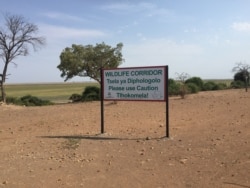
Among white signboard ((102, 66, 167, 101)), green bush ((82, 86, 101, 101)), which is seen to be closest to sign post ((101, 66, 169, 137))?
white signboard ((102, 66, 167, 101))

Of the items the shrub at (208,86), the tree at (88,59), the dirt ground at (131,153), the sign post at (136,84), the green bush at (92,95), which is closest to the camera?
the dirt ground at (131,153)

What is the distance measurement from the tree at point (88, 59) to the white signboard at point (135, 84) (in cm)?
2864

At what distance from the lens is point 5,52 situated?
3488 cm

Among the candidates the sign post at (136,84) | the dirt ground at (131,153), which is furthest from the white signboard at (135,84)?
the dirt ground at (131,153)

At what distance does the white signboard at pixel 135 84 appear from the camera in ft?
40.1

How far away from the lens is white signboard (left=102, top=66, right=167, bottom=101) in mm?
12234

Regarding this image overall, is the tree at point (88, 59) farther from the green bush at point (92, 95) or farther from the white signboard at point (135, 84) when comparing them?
the white signboard at point (135, 84)

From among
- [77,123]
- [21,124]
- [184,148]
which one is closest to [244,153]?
[184,148]

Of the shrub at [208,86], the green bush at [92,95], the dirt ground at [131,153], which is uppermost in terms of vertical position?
the shrub at [208,86]

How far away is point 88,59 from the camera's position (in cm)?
4338

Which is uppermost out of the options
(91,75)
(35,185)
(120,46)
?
(120,46)

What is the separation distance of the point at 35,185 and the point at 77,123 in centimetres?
786

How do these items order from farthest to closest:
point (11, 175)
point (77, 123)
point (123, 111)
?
point (123, 111) < point (77, 123) < point (11, 175)

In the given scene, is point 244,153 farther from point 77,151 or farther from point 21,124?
point 21,124
